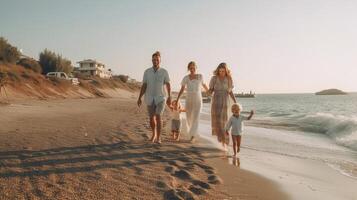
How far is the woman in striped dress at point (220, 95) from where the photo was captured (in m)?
7.78

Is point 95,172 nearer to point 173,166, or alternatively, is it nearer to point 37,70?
point 173,166

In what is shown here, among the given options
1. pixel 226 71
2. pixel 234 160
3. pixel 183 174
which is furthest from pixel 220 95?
pixel 183 174

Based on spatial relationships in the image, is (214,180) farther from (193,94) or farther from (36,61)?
(36,61)

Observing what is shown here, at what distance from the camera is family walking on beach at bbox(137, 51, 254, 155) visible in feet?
23.9

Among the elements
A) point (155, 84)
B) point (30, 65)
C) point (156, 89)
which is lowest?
point (156, 89)

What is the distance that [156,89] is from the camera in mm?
7352

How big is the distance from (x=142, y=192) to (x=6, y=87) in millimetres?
22704

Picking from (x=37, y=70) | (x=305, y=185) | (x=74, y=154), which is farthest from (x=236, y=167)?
(x=37, y=70)

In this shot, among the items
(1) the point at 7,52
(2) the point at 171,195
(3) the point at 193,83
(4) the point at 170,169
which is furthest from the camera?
(1) the point at 7,52

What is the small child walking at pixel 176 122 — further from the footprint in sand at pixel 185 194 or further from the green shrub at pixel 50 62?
the green shrub at pixel 50 62

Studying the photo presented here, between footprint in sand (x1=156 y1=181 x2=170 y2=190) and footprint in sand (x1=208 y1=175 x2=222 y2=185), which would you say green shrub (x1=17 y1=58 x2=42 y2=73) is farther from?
footprint in sand (x1=156 y1=181 x2=170 y2=190)

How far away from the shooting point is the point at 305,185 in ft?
16.4

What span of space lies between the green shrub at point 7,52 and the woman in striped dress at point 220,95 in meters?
31.4

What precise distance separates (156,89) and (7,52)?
107 feet
